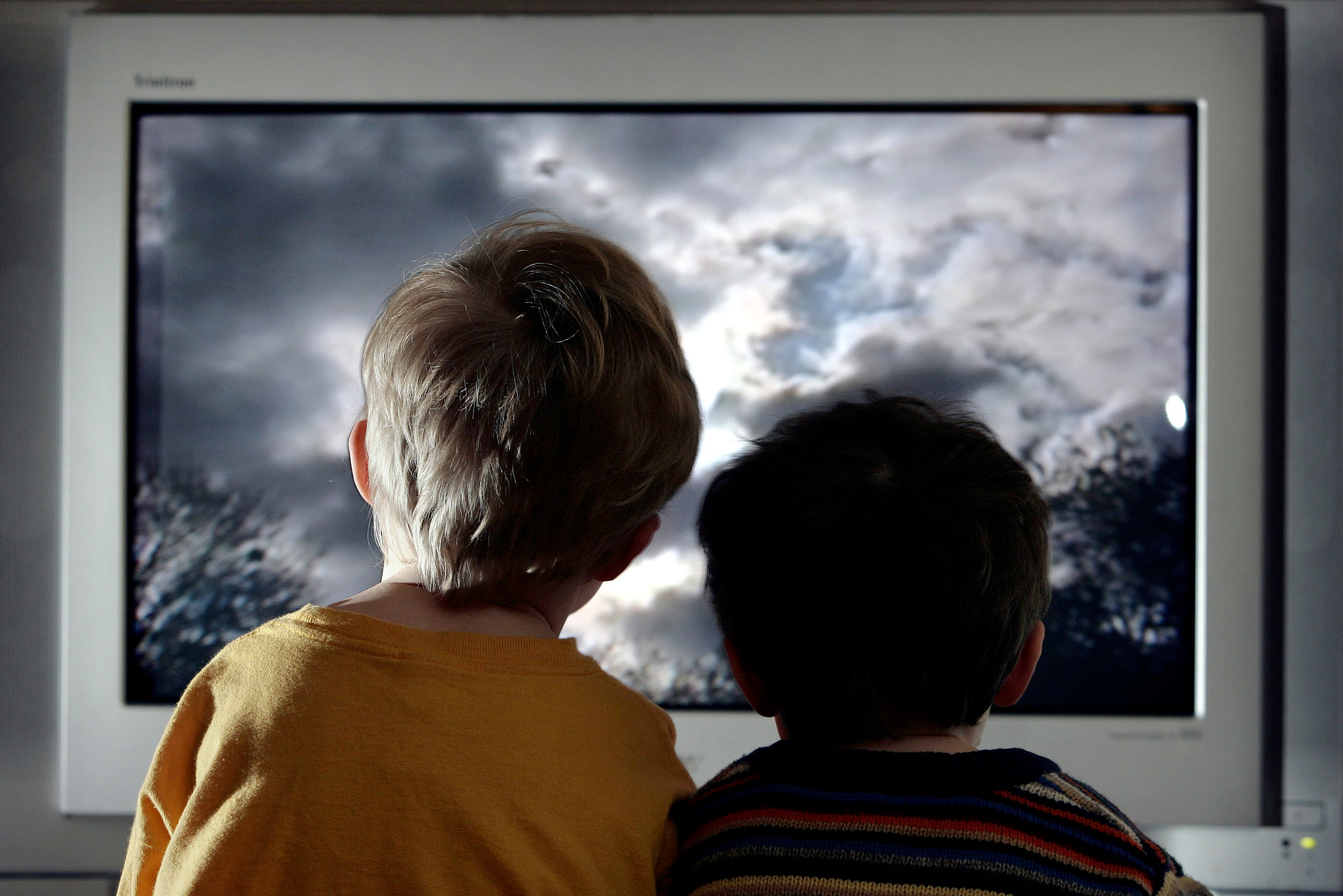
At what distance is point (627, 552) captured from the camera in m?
0.63

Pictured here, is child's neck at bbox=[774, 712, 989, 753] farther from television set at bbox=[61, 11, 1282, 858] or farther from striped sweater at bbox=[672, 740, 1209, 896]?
television set at bbox=[61, 11, 1282, 858]

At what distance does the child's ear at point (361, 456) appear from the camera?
2.08 feet

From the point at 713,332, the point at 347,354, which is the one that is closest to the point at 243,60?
the point at 347,354

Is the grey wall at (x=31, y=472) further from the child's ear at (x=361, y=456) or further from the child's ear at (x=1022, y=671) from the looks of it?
the child's ear at (x=1022, y=671)

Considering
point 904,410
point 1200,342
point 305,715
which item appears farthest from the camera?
point 1200,342

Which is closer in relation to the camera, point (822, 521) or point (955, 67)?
point (822, 521)

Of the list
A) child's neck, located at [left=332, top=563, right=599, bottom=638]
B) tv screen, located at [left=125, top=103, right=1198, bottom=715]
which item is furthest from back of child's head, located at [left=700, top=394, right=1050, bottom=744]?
tv screen, located at [left=125, top=103, right=1198, bottom=715]

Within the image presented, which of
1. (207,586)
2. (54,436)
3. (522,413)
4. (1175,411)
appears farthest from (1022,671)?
(54,436)

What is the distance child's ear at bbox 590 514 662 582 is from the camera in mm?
624

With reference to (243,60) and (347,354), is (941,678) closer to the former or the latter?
(347,354)

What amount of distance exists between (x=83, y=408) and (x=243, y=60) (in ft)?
1.47

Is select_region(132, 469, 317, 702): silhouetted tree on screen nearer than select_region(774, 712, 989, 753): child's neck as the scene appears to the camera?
No

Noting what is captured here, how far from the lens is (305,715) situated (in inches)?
19.9

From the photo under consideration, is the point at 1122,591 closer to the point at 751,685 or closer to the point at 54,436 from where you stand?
the point at 751,685
